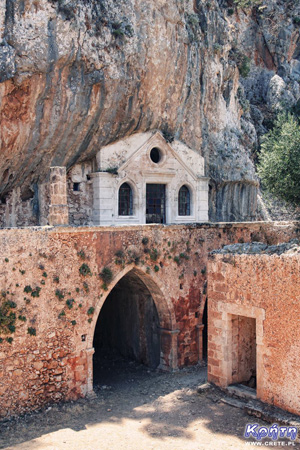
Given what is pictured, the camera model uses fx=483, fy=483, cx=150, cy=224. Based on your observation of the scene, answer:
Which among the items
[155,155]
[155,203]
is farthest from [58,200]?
[155,155]

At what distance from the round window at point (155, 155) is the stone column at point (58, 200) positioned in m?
9.15

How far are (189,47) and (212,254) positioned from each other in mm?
12643

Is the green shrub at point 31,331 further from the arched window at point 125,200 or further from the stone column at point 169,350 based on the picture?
the arched window at point 125,200

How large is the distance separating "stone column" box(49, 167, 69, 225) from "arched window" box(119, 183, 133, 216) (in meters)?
7.76

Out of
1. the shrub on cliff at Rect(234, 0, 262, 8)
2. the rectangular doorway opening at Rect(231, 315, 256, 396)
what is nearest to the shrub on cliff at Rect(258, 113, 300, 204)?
the rectangular doorway opening at Rect(231, 315, 256, 396)

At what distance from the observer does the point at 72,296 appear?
40.4ft

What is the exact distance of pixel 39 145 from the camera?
58.2 ft

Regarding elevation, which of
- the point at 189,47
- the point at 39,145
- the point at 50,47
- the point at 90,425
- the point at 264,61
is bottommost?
the point at 90,425

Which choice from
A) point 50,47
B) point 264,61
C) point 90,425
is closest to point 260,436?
point 90,425

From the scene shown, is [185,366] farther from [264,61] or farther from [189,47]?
[264,61]

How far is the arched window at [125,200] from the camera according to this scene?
20.9 metres

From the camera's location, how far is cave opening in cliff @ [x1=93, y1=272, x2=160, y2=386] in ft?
50.4

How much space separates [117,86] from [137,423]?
1251 centimetres

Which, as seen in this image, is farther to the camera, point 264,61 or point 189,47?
point 264,61
